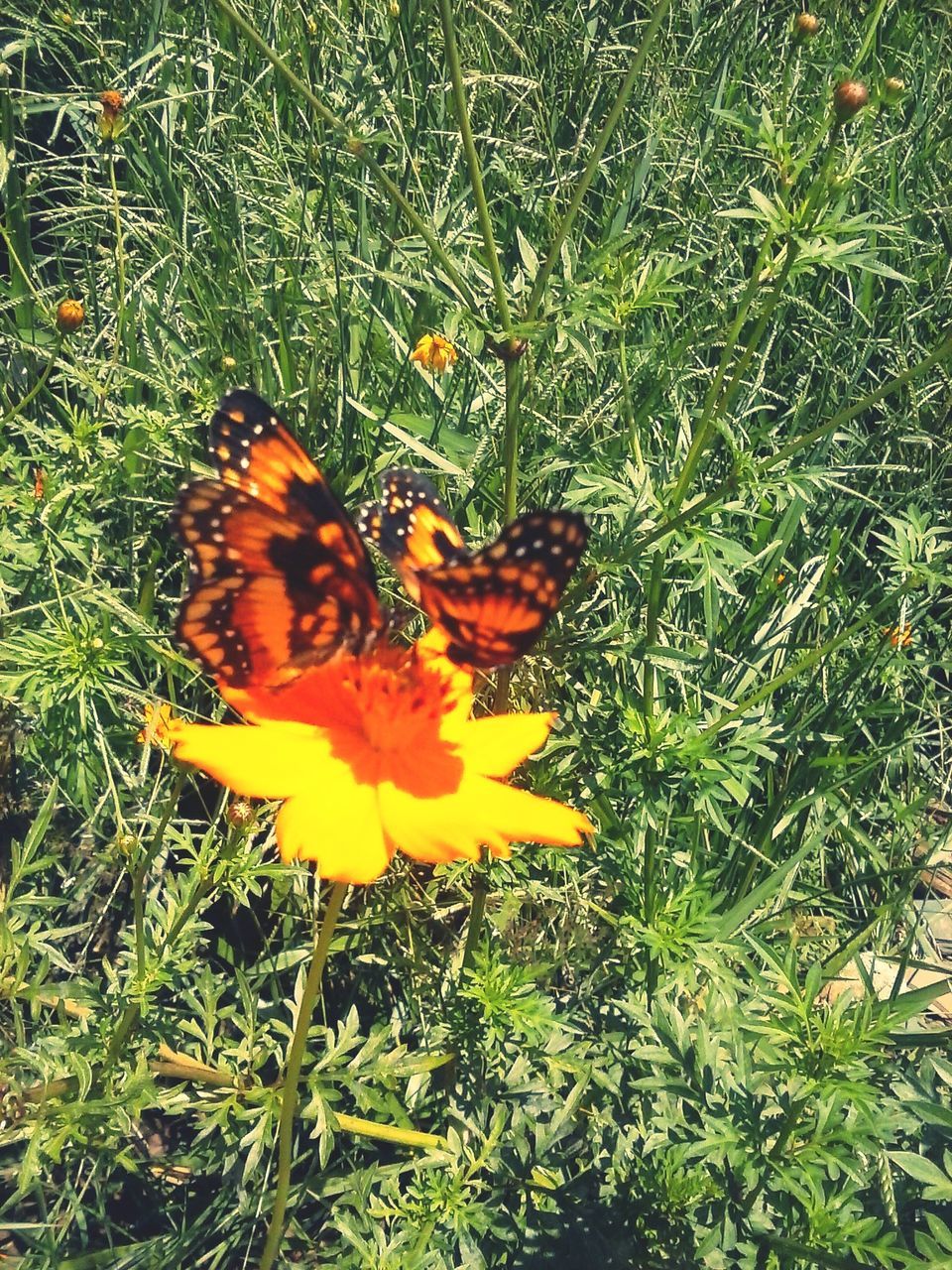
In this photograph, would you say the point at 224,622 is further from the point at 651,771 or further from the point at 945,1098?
the point at 945,1098

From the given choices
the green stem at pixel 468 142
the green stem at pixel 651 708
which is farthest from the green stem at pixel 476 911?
the green stem at pixel 468 142

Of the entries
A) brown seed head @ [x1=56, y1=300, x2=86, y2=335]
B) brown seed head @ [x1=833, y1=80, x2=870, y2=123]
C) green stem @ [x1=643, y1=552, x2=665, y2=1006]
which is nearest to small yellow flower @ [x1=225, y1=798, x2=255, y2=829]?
green stem @ [x1=643, y1=552, x2=665, y2=1006]

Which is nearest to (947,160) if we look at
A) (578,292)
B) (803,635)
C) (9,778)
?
(803,635)

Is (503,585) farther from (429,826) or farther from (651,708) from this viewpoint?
(651,708)

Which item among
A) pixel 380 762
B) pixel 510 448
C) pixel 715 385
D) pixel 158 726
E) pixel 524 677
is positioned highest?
pixel 715 385

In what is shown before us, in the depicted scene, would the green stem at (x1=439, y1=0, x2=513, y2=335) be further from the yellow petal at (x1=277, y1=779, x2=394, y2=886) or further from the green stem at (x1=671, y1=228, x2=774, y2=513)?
the yellow petal at (x1=277, y1=779, x2=394, y2=886)

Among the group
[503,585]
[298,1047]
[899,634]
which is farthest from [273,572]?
[899,634]
